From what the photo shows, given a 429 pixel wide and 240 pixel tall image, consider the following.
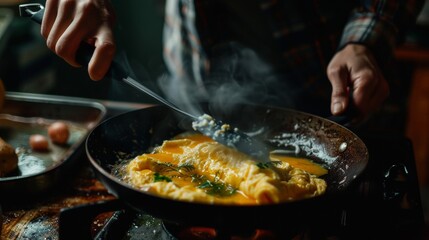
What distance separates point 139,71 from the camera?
4.87 m

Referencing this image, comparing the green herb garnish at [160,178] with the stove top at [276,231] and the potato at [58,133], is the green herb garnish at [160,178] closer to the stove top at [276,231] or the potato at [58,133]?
the stove top at [276,231]

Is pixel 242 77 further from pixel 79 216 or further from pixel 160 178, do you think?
pixel 79 216

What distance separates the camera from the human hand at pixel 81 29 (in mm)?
1654

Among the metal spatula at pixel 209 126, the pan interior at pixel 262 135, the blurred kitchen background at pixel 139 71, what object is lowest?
the blurred kitchen background at pixel 139 71

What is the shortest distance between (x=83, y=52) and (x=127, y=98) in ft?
8.31

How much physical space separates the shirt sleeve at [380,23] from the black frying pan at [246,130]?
61 centimetres

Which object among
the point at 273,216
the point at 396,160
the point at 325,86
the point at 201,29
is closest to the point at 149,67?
the point at 201,29

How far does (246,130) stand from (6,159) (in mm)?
1130

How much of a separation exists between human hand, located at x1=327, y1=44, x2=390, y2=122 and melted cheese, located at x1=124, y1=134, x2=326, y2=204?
0.31 m

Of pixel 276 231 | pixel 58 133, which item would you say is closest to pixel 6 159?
pixel 58 133

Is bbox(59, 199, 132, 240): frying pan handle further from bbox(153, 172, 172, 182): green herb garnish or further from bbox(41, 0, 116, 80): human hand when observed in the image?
bbox(41, 0, 116, 80): human hand

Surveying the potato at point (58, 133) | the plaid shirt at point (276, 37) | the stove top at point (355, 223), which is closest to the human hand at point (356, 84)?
the stove top at point (355, 223)

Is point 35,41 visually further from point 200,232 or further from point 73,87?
point 200,232

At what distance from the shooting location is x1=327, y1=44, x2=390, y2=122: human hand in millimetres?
1916
